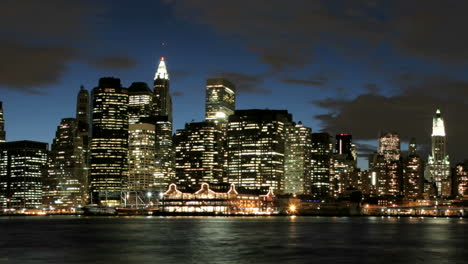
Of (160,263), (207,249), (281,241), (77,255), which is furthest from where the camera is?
(281,241)

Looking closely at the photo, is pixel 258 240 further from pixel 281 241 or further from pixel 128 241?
pixel 128 241

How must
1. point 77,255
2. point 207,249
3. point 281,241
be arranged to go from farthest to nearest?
point 281,241 < point 207,249 < point 77,255

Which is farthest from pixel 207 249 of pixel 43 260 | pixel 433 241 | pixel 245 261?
pixel 433 241

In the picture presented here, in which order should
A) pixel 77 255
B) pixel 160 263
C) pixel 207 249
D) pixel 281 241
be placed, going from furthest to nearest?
pixel 281 241 < pixel 207 249 < pixel 77 255 < pixel 160 263

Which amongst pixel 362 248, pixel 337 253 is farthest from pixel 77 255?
pixel 362 248

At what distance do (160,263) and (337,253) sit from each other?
2678 cm

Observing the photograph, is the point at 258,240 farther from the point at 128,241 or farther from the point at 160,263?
the point at 160,263

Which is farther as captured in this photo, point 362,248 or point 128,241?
point 128,241

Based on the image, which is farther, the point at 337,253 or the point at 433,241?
the point at 433,241

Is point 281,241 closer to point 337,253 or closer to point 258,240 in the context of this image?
point 258,240

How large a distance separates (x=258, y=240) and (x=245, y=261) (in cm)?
3411

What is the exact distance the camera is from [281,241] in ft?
368

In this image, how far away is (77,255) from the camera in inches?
3457

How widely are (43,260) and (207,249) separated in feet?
78.4
